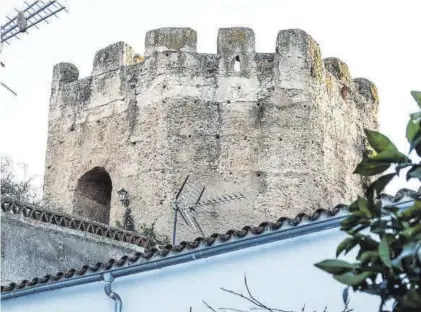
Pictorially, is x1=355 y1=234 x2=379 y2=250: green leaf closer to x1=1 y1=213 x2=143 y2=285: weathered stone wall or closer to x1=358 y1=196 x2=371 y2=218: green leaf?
x1=358 y1=196 x2=371 y2=218: green leaf

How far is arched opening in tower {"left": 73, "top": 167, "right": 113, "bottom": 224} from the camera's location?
2077 cm

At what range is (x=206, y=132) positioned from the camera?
19.7 meters

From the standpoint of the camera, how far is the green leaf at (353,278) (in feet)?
10.9

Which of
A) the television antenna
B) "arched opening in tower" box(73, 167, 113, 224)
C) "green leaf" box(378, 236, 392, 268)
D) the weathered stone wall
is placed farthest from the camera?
"arched opening in tower" box(73, 167, 113, 224)

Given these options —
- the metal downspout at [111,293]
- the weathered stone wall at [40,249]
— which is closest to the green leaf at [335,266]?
the metal downspout at [111,293]

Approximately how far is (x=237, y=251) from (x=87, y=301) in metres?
1.58

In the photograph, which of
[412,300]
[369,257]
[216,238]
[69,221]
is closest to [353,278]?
[369,257]

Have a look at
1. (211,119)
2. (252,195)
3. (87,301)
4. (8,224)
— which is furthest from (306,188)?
(87,301)

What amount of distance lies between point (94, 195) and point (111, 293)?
1299 cm

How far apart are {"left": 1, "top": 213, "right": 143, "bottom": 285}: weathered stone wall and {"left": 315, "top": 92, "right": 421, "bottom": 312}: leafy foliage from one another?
9368 mm

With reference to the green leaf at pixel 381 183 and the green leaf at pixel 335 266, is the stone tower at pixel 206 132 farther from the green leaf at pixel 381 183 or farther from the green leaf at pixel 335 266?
the green leaf at pixel 335 266

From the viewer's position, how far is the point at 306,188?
1950cm

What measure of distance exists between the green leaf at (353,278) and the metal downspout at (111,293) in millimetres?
5143

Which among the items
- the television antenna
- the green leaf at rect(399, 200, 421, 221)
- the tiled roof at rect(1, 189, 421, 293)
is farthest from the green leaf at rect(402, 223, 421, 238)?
the television antenna
